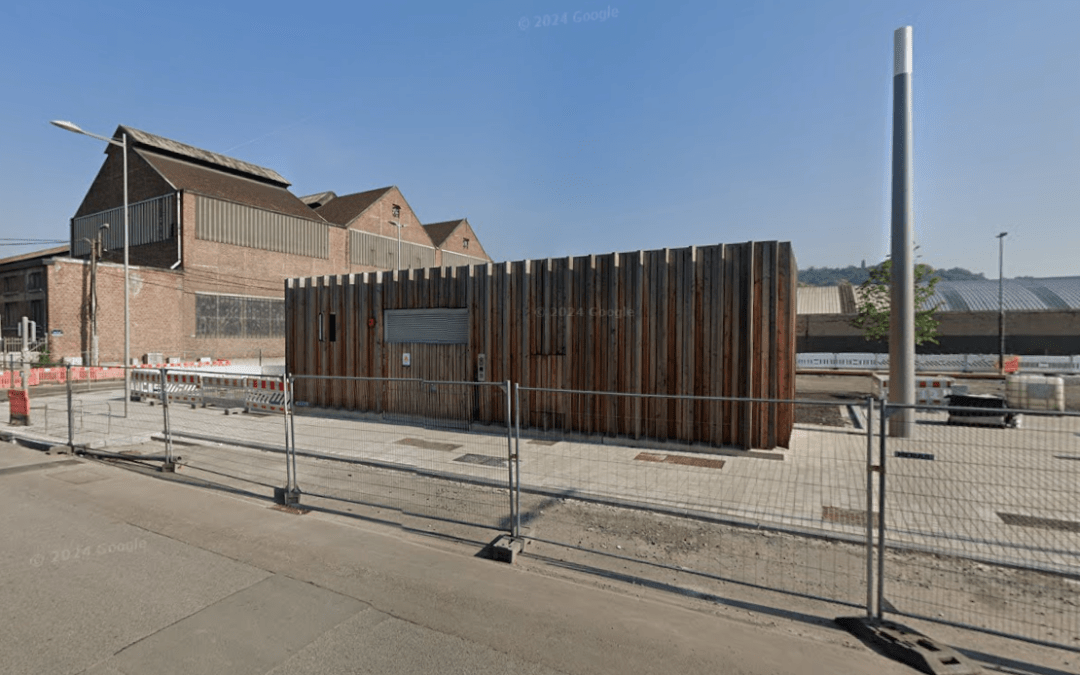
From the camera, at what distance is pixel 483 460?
9453 mm

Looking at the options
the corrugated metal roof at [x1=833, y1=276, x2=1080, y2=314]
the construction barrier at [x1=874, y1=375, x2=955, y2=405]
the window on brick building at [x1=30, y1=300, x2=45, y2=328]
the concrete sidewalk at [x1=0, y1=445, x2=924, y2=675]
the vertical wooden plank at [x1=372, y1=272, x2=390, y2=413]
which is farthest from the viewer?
the corrugated metal roof at [x1=833, y1=276, x2=1080, y2=314]

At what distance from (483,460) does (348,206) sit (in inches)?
1929

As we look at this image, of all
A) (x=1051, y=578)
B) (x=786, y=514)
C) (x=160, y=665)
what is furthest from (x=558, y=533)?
(x=1051, y=578)

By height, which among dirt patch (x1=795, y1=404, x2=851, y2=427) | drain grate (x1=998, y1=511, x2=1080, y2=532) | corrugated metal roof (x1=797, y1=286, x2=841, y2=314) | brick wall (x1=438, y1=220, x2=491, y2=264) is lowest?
dirt patch (x1=795, y1=404, x2=851, y2=427)

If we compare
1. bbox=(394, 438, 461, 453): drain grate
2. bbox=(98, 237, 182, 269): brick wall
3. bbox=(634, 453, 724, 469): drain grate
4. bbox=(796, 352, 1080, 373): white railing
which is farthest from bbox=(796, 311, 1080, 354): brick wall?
bbox=(98, 237, 182, 269): brick wall

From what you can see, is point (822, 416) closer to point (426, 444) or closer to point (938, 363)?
point (426, 444)

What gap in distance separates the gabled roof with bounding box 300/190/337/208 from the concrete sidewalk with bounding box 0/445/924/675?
179 ft

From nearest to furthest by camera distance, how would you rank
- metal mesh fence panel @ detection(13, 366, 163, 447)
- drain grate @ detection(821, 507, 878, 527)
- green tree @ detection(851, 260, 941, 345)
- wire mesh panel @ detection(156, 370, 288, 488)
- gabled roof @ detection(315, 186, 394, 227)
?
drain grate @ detection(821, 507, 878, 527) → wire mesh panel @ detection(156, 370, 288, 488) → metal mesh fence panel @ detection(13, 366, 163, 447) → green tree @ detection(851, 260, 941, 345) → gabled roof @ detection(315, 186, 394, 227)

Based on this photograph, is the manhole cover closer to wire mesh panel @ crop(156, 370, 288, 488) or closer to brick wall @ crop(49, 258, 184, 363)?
wire mesh panel @ crop(156, 370, 288, 488)

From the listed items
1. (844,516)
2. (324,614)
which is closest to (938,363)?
(844,516)

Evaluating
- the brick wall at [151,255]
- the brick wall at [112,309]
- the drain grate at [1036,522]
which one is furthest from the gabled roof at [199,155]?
the drain grate at [1036,522]

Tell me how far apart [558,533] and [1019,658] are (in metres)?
4.01

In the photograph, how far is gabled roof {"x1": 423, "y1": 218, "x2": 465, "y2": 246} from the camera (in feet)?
201

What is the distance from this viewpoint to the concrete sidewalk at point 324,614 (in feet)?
11.9
